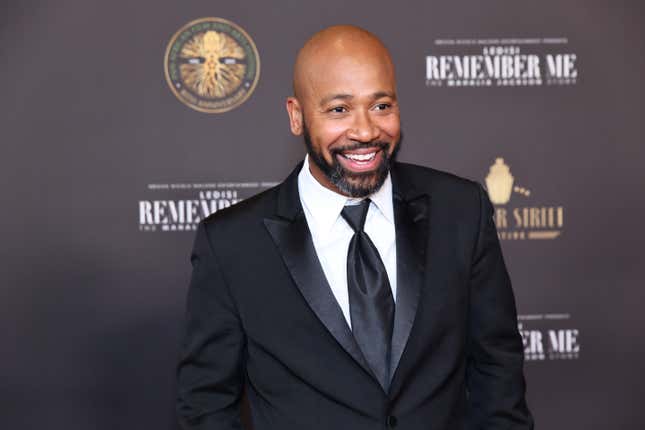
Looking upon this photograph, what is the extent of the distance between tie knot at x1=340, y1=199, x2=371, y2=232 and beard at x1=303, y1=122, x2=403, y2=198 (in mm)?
47

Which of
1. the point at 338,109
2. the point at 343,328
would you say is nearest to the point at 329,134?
the point at 338,109

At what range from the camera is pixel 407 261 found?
1762 mm

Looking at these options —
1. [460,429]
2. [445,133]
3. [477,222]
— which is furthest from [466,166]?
[460,429]

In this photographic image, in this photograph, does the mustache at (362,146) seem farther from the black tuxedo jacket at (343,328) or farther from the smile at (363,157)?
the black tuxedo jacket at (343,328)

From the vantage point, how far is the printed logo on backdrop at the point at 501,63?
2961 mm

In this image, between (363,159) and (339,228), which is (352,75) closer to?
(363,159)

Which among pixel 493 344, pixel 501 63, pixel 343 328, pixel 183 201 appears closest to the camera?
pixel 343 328

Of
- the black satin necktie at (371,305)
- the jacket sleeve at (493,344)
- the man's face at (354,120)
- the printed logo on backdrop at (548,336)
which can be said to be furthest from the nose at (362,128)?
the printed logo on backdrop at (548,336)

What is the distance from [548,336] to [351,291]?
5.00ft

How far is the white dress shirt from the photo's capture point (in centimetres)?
179

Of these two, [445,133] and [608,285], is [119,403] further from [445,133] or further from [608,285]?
[608,285]

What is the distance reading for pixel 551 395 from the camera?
120 inches

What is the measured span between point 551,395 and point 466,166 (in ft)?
2.94

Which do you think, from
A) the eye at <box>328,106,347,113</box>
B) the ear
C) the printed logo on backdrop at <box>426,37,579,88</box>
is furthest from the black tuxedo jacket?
the printed logo on backdrop at <box>426,37,579,88</box>
